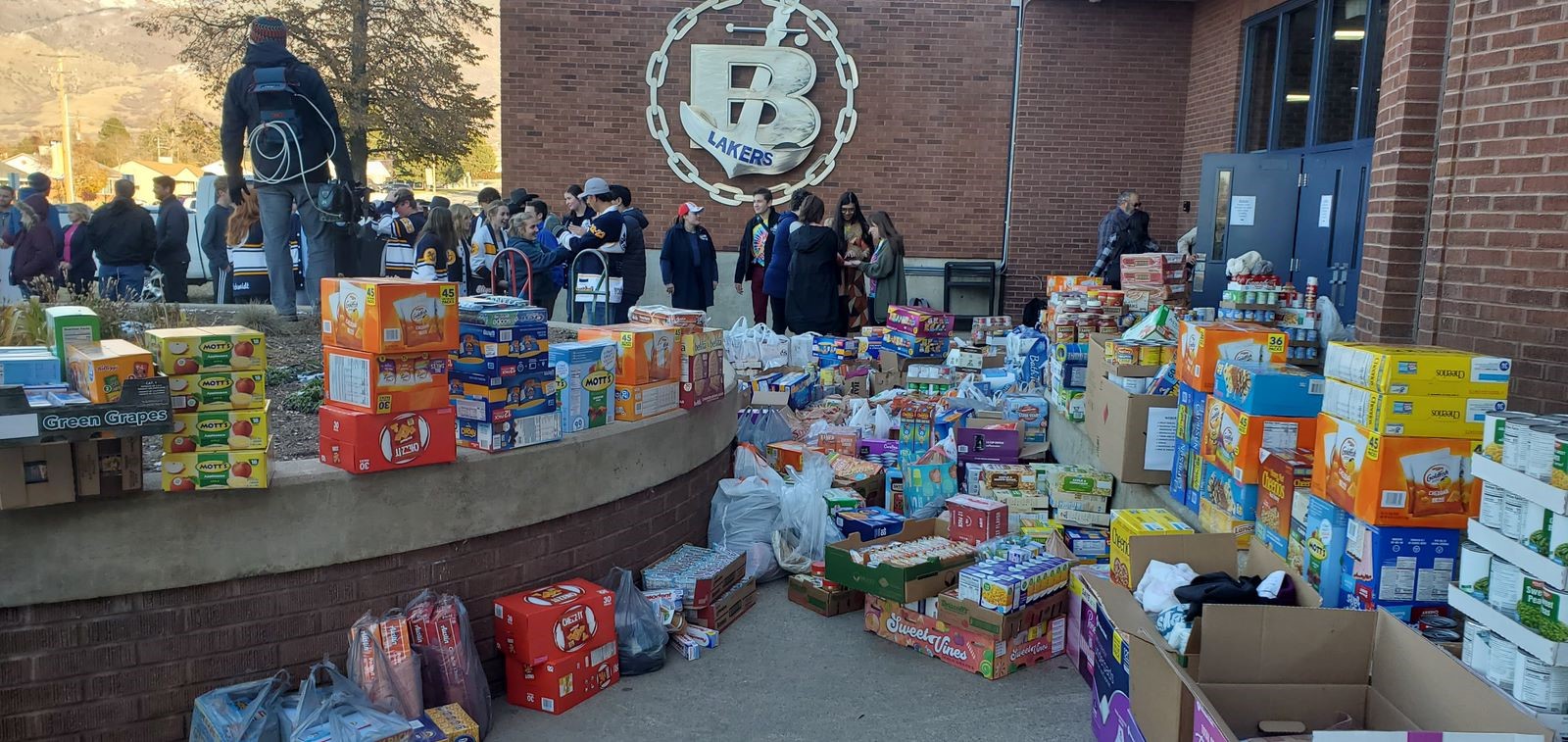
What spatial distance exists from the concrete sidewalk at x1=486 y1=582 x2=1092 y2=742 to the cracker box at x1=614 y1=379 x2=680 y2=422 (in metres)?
1.17

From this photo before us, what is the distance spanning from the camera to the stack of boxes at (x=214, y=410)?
3.56m

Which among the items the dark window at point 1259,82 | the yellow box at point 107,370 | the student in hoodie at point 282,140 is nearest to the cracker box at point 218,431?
the yellow box at point 107,370

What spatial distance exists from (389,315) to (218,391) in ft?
2.05

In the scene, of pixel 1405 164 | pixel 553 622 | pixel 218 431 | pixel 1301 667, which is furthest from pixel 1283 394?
pixel 218 431

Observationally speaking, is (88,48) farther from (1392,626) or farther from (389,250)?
(1392,626)

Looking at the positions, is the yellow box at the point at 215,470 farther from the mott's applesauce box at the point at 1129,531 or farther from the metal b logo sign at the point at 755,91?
the metal b logo sign at the point at 755,91

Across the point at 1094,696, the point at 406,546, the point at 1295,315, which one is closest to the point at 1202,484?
the point at 1094,696

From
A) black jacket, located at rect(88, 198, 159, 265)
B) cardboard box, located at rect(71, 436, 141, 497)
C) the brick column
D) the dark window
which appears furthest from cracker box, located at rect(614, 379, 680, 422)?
the dark window

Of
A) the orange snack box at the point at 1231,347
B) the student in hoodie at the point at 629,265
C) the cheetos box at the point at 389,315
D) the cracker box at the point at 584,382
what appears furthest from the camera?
the student in hoodie at the point at 629,265

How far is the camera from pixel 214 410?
363 cm

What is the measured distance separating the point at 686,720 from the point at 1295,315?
201 inches

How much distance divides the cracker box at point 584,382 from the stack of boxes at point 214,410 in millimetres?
1312

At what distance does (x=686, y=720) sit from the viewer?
4.21m

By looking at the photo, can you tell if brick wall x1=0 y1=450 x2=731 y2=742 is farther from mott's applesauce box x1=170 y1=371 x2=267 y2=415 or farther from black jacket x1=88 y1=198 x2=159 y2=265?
black jacket x1=88 y1=198 x2=159 y2=265
